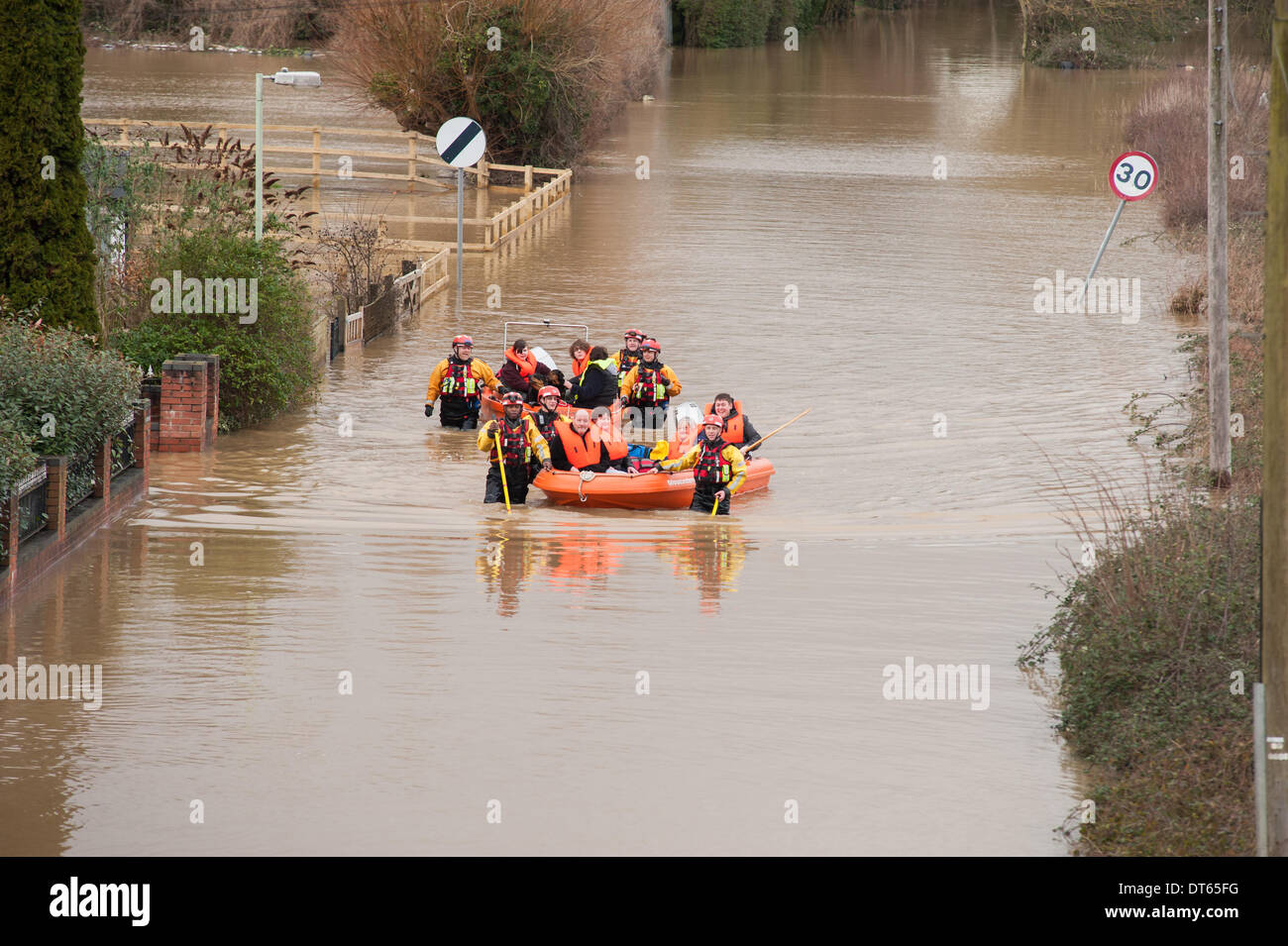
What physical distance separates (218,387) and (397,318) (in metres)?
7.84

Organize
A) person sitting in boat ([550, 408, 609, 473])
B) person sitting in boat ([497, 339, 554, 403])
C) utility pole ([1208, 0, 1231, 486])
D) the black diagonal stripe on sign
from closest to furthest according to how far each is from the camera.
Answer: utility pole ([1208, 0, 1231, 486]) → person sitting in boat ([550, 408, 609, 473]) → person sitting in boat ([497, 339, 554, 403]) → the black diagonal stripe on sign

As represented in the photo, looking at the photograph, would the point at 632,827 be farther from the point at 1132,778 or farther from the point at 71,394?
the point at 71,394

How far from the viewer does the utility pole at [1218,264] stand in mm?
14961

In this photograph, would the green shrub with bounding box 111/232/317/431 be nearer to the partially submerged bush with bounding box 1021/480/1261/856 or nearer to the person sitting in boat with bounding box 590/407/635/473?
the person sitting in boat with bounding box 590/407/635/473

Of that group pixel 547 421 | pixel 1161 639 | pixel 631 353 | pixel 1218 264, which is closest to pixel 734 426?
pixel 547 421

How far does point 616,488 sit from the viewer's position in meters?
17.0

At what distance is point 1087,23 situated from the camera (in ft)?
270

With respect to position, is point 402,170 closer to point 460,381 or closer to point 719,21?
point 460,381

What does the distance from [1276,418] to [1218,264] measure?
8832 mm

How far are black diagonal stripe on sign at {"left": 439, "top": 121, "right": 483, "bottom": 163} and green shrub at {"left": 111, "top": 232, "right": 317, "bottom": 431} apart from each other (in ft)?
32.3

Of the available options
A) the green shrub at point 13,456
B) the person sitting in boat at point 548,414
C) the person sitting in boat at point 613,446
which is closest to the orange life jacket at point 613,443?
the person sitting in boat at point 613,446

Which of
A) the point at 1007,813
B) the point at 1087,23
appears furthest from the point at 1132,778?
the point at 1087,23

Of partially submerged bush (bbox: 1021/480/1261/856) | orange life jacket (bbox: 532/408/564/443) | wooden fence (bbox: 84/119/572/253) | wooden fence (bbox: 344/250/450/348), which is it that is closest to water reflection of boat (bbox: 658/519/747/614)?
orange life jacket (bbox: 532/408/564/443)

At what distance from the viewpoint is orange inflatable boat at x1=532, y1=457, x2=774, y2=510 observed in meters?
17.0
